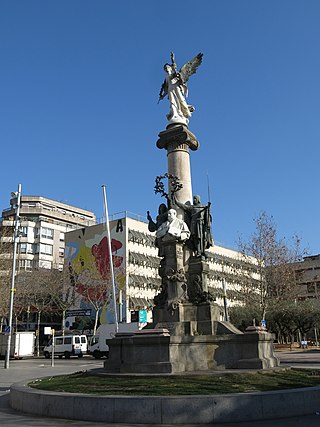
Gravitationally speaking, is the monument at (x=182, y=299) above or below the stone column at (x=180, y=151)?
below

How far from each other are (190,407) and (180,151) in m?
10.6

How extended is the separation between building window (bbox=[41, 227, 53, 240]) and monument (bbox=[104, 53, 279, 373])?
3005 inches

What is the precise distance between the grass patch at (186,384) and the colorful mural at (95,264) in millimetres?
41396

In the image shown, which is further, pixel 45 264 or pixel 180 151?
pixel 45 264

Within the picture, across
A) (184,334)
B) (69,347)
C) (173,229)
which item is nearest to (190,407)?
(184,334)

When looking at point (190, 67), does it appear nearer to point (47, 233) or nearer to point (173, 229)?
point (173, 229)

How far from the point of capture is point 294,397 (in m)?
9.10

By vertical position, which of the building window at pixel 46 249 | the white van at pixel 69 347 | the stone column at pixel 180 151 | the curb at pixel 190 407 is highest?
the building window at pixel 46 249

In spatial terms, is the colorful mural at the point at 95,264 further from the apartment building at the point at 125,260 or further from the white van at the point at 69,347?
the white van at the point at 69,347

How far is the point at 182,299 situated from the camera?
1475 centimetres

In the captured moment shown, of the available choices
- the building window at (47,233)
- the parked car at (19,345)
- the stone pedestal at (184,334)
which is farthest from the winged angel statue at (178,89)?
the building window at (47,233)

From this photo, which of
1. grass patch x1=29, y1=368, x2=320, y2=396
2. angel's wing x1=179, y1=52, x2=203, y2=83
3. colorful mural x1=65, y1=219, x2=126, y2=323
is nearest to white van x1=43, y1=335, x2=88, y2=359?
colorful mural x1=65, y1=219, x2=126, y2=323

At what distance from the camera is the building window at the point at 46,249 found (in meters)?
89.4

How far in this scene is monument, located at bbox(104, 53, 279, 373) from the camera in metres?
12.8
